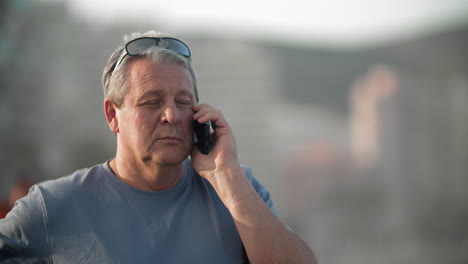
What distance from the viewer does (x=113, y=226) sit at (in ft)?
6.20

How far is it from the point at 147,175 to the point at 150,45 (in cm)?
59

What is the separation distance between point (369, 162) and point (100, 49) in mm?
10056

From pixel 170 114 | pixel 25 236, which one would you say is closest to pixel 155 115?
pixel 170 114

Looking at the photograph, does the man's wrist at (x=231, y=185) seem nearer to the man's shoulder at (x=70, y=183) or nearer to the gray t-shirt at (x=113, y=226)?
the gray t-shirt at (x=113, y=226)

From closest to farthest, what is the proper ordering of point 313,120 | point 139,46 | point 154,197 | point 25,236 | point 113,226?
point 25,236 < point 113,226 < point 154,197 < point 139,46 < point 313,120

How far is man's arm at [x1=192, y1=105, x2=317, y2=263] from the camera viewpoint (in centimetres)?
190

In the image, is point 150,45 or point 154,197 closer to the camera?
point 154,197

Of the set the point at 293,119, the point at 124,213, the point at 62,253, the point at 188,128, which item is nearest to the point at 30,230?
the point at 62,253

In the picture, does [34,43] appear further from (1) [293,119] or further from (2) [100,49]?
(1) [293,119]

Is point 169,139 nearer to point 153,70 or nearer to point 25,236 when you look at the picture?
point 153,70

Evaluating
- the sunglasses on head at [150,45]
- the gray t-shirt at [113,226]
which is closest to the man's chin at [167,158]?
the gray t-shirt at [113,226]

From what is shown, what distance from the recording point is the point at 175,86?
209cm

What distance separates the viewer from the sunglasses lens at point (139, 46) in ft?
6.98

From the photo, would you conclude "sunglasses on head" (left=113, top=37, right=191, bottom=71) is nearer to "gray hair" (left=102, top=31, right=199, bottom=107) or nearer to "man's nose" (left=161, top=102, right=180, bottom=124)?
"gray hair" (left=102, top=31, right=199, bottom=107)
